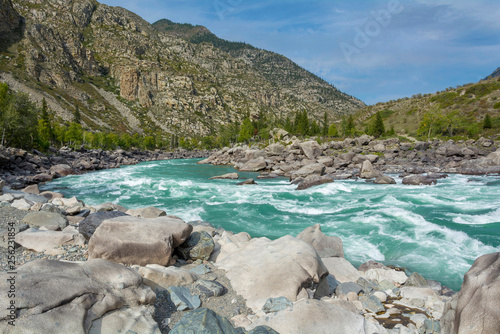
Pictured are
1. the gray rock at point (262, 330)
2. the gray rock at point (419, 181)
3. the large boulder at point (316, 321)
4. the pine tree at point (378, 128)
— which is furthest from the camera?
the pine tree at point (378, 128)

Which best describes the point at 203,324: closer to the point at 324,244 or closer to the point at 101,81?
the point at 324,244

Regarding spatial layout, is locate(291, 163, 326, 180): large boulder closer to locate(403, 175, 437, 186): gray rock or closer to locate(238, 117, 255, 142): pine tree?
locate(403, 175, 437, 186): gray rock

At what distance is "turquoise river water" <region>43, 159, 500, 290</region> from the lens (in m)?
11.0

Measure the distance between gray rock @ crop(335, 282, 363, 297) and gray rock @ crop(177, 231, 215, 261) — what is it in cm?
388

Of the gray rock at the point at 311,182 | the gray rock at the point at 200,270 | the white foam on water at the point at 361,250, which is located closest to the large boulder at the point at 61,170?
the gray rock at the point at 311,182

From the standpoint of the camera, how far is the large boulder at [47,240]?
7.14 m

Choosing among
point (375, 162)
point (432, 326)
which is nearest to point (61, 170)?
point (432, 326)

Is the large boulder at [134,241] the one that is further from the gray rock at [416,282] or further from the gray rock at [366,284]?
the gray rock at [416,282]


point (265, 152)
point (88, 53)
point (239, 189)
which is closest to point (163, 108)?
point (88, 53)

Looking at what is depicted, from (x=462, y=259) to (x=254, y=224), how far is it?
9785mm

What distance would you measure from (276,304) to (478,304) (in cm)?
333

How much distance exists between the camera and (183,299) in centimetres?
521

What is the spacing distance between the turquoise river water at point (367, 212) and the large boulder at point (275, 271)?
4887 millimetres

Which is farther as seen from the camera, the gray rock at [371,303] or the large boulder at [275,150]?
the large boulder at [275,150]
